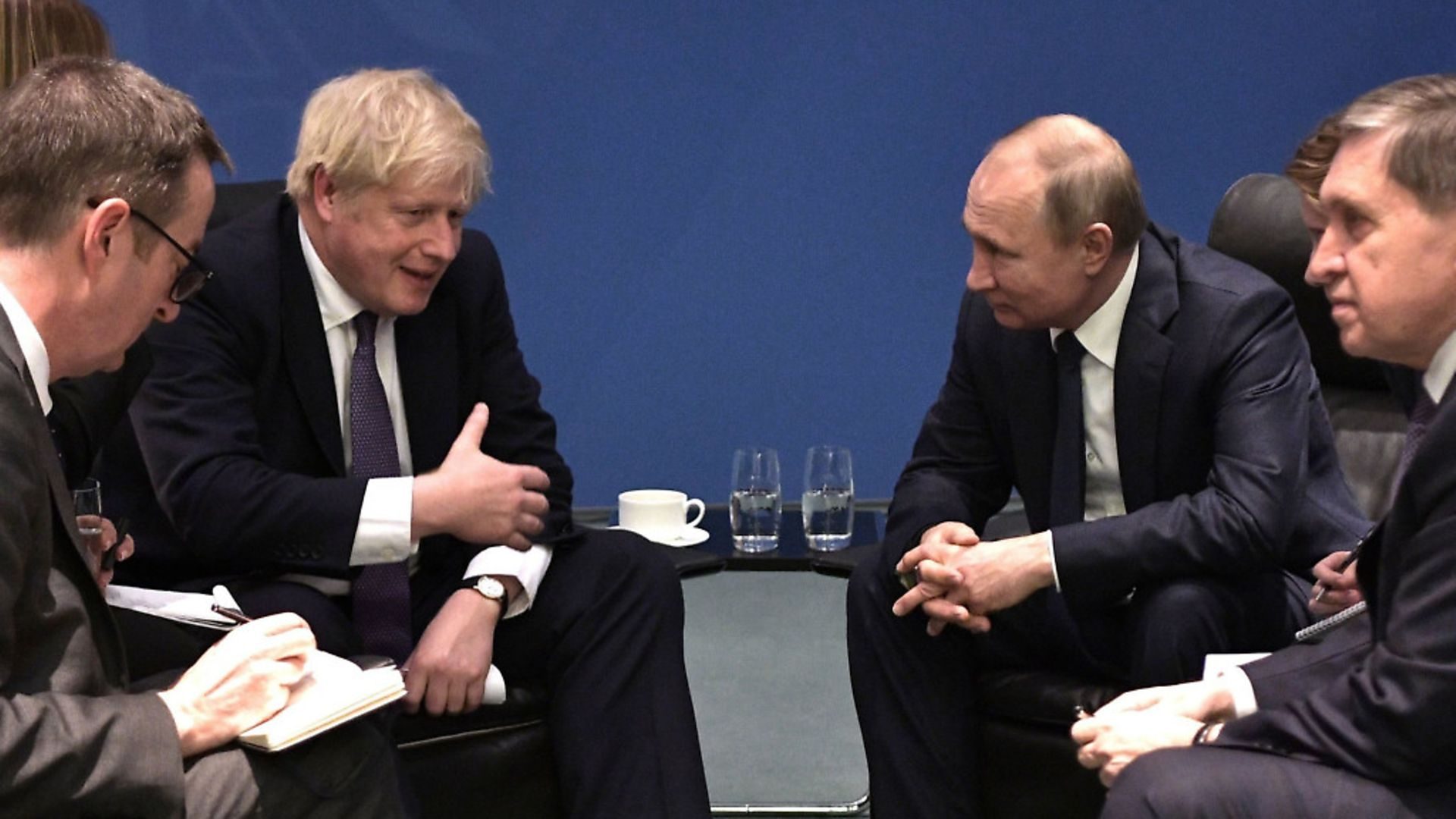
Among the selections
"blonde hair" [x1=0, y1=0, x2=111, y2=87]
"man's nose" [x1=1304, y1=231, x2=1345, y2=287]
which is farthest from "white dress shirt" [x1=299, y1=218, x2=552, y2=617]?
"man's nose" [x1=1304, y1=231, x2=1345, y2=287]

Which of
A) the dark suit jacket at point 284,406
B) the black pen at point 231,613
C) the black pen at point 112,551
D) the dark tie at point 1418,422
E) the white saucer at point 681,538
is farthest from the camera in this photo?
the white saucer at point 681,538

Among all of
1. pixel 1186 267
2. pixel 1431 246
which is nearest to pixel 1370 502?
pixel 1186 267

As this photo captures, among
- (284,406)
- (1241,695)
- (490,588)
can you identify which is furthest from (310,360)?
(1241,695)

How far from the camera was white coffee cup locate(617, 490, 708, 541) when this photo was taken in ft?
10.9

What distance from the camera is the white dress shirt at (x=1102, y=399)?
2.84m

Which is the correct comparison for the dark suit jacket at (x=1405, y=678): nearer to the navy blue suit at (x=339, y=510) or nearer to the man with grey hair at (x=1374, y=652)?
the man with grey hair at (x=1374, y=652)

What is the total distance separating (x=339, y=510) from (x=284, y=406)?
224 mm

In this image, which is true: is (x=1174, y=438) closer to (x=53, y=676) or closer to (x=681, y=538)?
(x=681, y=538)

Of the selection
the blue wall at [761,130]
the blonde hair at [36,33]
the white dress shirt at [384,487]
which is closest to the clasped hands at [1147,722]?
the white dress shirt at [384,487]

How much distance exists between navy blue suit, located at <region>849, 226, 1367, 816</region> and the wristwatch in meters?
0.55

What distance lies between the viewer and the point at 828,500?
11.0ft

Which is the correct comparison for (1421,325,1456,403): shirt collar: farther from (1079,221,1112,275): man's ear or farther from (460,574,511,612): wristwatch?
(460,574,511,612): wristwatch

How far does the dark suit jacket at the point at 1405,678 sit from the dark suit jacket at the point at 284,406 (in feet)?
4.25

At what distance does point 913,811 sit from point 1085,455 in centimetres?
63
